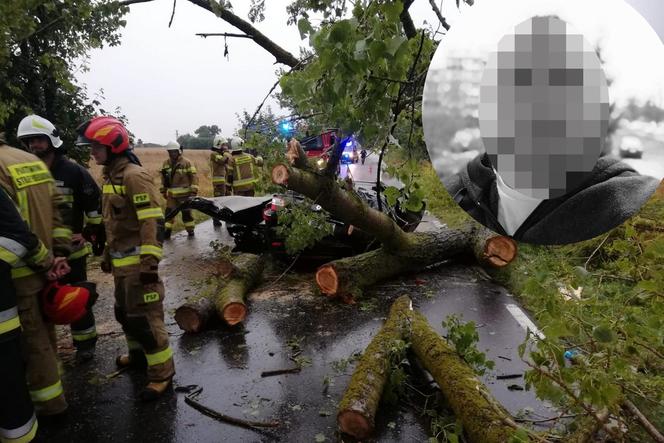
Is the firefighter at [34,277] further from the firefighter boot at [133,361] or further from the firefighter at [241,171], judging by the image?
the firefighter at [241,171]

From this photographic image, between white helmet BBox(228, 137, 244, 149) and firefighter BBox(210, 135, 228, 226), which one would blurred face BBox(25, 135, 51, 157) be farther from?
firefighter BBox(210, 135, 228, 226)

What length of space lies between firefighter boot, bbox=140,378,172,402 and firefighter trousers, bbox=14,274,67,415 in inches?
22.3

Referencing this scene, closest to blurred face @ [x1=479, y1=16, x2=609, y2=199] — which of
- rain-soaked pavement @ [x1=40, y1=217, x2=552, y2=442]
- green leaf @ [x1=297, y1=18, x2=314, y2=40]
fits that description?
green leaf @ [x1=297, y1=18, x2=314, y2=40]

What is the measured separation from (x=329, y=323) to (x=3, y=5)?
3.97m

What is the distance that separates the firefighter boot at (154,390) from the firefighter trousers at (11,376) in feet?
2.53

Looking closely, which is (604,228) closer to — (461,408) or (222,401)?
(461,408)

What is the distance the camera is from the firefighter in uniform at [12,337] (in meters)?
2.62

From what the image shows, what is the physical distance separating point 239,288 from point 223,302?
19.7 inches

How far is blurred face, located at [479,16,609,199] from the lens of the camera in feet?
1.47

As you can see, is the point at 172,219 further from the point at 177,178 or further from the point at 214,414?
the point at 214,414

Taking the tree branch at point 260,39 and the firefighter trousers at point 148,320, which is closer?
the tree branch at point 260,39

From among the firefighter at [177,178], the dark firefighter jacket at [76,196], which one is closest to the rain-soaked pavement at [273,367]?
the dark firefighter jacket at [76,196]

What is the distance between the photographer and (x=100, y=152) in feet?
11.1

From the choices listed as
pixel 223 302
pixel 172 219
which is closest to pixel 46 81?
pixel 172 219
